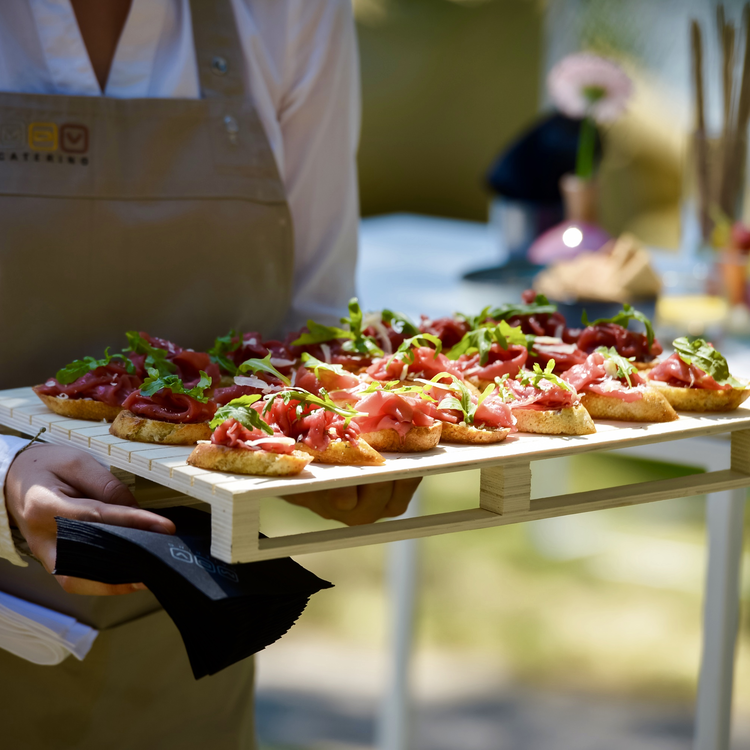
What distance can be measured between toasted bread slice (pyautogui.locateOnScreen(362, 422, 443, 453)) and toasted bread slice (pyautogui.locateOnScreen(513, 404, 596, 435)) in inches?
4.6

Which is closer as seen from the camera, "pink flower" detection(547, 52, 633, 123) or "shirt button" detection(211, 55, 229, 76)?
"shirt button" detection(211, 55, 229, 76)

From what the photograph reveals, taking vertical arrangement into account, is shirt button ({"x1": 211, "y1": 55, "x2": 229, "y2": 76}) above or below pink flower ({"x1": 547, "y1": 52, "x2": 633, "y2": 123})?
below

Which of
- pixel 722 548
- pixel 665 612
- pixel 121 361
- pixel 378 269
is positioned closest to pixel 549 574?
pixel 665 612

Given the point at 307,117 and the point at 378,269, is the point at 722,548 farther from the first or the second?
the point at 378,269

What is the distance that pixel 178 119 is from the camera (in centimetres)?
123

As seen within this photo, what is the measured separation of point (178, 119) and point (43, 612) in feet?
2.06

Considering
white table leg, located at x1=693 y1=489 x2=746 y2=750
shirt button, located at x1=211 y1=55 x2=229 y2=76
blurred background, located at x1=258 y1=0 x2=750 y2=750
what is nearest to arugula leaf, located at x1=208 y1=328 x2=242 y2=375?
shirt button, located at x1=211 y1=55 x2=229 y2=76

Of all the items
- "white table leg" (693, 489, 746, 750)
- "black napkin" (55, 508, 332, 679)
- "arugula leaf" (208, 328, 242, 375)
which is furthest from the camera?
"white table leg" (693, 489, 746, 750)

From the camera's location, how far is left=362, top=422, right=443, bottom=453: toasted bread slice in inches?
34.5

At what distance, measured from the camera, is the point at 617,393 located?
3.24 feet

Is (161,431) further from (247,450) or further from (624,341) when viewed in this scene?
(624,341)

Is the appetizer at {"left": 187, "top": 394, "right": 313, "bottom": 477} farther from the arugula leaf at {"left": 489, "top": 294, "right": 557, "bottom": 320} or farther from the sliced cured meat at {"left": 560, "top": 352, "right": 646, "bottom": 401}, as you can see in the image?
the arugula leaf at {"left": 489, "top": 294, "right": 557, "bottom": 320}

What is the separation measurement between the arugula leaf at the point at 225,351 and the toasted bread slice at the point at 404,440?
26cm

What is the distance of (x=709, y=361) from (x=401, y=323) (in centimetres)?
37
